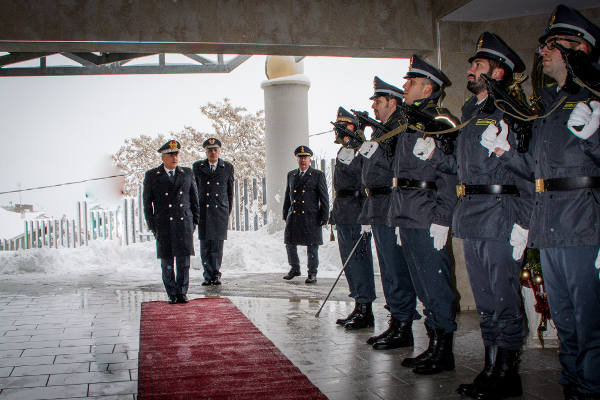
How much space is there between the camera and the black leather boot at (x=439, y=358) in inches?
147

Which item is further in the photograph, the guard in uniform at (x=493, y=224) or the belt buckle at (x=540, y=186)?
the guard in uniform at (x=493, y=224)

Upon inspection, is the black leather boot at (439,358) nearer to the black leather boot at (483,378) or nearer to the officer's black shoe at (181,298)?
the black leather boot at (483,378)

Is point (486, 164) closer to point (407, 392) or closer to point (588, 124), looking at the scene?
point (588, 124)

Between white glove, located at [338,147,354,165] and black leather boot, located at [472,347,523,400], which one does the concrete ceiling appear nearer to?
white glove, located at [338,147,354,165]

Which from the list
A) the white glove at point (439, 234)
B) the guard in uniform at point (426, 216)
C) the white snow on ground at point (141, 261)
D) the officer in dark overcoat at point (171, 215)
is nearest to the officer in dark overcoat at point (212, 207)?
the white snow on ground at point (141, 261)

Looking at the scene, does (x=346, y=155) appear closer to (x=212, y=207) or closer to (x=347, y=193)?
(x=347, y=193)

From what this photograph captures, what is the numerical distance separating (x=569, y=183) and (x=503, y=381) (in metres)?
1.16

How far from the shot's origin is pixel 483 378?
3.28 metres

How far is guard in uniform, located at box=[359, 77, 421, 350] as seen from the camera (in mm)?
4484

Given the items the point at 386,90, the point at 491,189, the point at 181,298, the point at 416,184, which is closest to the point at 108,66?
the point at 181,298

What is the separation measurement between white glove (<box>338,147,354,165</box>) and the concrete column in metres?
6.51

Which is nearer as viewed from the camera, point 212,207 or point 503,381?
point 503,381

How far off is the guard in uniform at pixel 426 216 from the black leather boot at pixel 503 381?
552 mm

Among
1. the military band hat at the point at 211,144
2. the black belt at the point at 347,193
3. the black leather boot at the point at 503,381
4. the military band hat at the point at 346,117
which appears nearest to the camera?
the black leather boot at the point at 503,381
